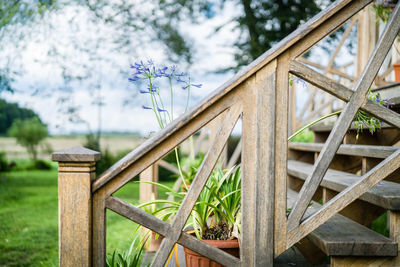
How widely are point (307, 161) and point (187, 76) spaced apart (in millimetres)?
2041

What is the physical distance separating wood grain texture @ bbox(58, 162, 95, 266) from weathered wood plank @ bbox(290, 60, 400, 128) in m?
0.88

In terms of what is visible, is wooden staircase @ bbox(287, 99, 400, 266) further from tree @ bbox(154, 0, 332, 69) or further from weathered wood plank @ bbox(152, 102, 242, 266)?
tree @ bbox(154, 0, 332, 69)

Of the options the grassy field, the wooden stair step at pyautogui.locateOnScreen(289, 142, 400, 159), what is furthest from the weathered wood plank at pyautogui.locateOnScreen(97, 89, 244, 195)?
the grassy field

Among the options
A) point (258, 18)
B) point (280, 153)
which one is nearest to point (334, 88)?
point (280, 153)

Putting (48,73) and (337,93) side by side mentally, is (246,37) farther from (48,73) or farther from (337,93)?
(337,93)

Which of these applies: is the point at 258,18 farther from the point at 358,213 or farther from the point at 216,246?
the point at 216,246

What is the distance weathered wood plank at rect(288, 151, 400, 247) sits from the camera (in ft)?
4.70

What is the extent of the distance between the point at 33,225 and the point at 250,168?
4.32 meters

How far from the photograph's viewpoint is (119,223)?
5.10 meters

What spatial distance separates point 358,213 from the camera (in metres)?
2.01

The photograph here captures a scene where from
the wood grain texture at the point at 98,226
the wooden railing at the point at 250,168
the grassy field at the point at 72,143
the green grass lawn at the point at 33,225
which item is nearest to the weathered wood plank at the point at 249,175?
the wooden railing at the point at 250,168

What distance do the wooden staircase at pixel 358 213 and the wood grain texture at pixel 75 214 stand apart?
2.79ft

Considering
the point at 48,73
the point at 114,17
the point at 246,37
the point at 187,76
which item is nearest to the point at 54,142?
the point at 48,73

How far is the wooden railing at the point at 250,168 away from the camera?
52.6 inches
